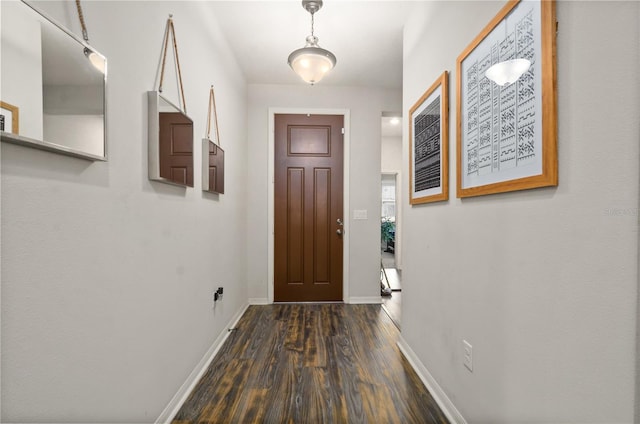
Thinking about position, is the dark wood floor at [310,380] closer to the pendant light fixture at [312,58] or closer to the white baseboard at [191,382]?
the white baseboard at [191,382]

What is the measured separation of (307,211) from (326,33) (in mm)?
1859

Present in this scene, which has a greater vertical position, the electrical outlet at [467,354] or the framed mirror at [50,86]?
the framed mirror at [50,86]

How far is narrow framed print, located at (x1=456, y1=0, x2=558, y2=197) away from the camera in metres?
0.92

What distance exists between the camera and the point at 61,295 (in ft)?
2.92

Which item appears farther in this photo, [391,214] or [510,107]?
[391,214]

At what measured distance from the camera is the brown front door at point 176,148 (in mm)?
1484

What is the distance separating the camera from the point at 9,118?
0.69 m

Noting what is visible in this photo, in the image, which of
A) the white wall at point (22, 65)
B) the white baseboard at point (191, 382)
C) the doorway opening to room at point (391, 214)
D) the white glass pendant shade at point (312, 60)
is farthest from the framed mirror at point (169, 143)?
the doorway opening to room at point (391, 214)

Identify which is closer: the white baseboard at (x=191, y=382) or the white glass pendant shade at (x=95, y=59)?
the white glass pendant shade at (x=95, y=59)

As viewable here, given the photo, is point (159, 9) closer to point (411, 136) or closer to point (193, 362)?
point (411, 136)

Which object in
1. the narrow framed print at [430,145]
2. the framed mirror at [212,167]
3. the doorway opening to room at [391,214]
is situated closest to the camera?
the narrow framed print at [430,145]

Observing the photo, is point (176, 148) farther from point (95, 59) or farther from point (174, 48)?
point (95, 59)

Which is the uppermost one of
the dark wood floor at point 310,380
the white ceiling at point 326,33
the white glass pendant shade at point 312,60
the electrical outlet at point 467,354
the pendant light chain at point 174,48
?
the white ceiling at point 326,33

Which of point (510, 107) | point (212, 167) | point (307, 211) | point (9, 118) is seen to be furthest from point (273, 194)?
point (9, 118)
